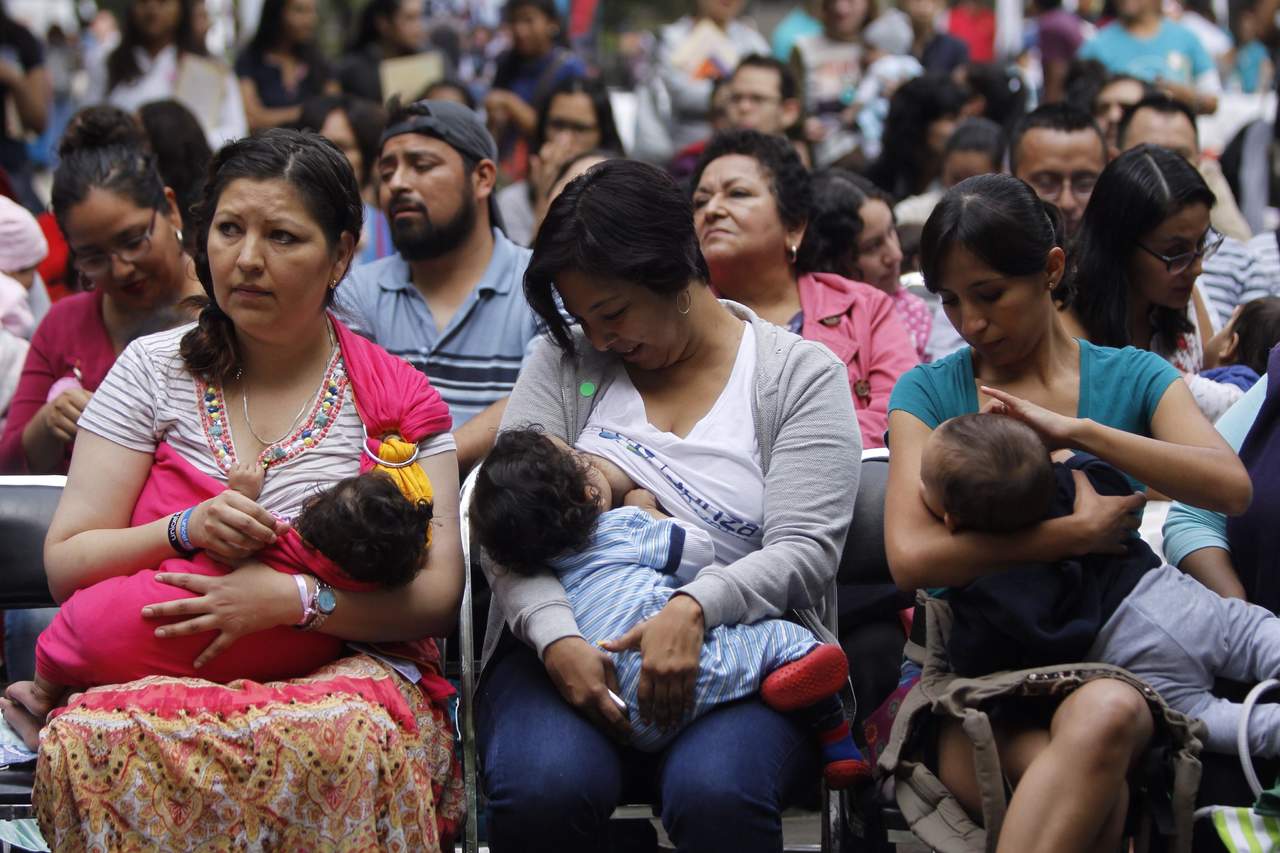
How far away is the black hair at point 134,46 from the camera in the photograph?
28.9ft

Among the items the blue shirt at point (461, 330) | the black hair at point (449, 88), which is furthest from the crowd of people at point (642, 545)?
the black hair at point (449, 88)

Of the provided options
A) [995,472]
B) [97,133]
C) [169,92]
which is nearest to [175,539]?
[995,472]

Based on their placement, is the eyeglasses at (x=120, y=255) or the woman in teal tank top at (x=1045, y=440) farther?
the eyeglasses at (x=120, y=255)

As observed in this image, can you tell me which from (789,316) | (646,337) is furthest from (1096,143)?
(646,337)

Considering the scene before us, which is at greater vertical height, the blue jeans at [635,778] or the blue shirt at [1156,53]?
the blue shirt at [1156,53]

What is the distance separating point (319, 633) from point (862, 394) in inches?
78.3

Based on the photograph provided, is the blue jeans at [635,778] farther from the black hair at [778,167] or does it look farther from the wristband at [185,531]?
the black hair at [778,167]

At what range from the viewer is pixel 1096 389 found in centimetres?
332

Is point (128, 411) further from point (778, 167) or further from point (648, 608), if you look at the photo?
point (778, 167)

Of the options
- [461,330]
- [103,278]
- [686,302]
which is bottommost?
[461,330]

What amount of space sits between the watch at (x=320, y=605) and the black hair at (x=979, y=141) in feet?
14.1

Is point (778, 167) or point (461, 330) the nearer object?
point (461, 330)

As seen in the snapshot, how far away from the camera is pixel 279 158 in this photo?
321 cm

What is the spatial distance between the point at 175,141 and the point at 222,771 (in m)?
4.03
